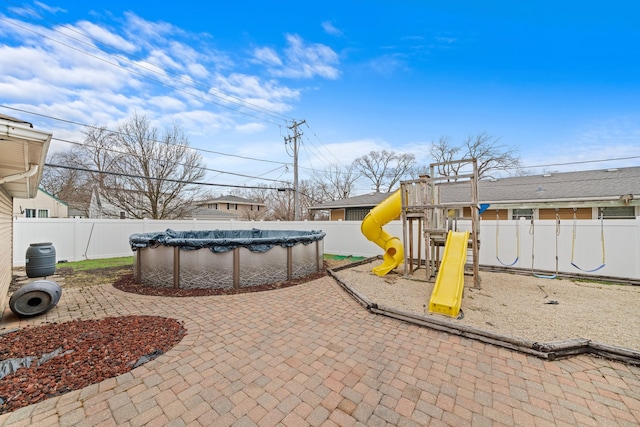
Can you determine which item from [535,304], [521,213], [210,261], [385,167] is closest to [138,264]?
[210,261]

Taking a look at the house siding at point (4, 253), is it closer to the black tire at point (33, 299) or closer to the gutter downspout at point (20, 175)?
the black tire at point (33, 299)

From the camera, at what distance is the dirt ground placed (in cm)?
333

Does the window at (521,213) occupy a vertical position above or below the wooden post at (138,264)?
above

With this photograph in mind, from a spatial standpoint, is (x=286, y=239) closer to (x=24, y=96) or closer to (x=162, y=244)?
(x=162, y=244)

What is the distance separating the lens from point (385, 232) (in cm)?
712

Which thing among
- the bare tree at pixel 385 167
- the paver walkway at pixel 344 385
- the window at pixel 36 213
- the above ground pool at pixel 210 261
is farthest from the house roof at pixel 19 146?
the bare tree at pixel 385 167

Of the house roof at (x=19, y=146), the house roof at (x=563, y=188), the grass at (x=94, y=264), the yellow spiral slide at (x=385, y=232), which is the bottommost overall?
the grass at (x=94, y=264)

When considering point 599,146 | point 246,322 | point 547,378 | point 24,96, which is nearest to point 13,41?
point 24,96

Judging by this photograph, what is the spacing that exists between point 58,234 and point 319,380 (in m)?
11.6

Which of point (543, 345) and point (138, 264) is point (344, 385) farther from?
point (138, 264)

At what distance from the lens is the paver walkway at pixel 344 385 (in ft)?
6.28

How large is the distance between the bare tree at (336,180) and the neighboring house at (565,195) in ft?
52.3

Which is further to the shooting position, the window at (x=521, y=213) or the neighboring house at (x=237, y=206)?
the neighboring house at (x=237, y=206)

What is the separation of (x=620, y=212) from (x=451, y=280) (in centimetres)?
1091
